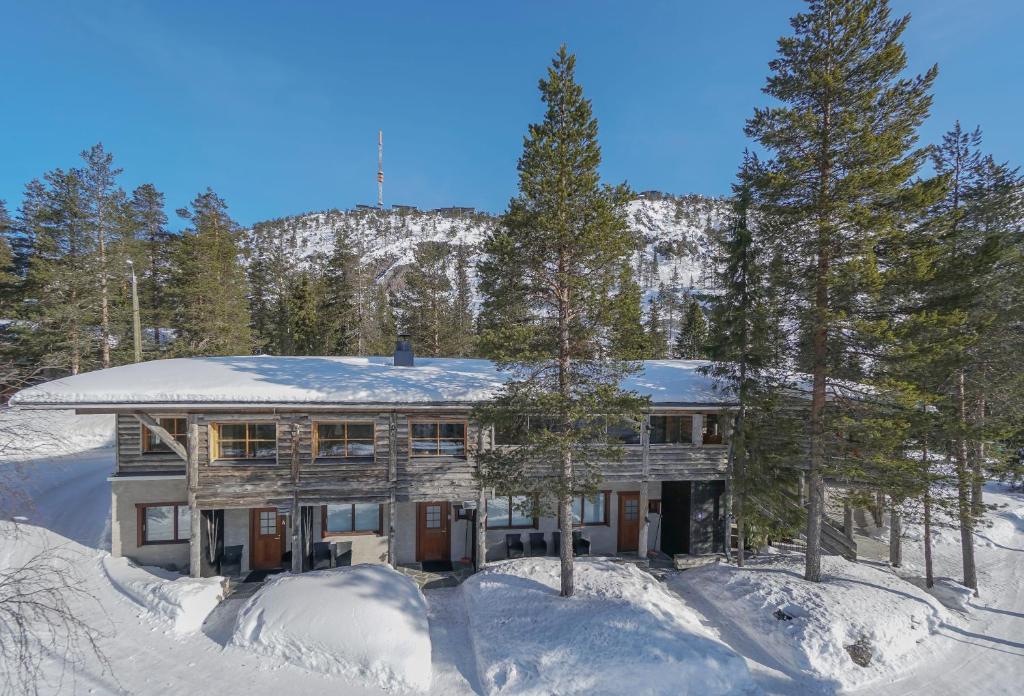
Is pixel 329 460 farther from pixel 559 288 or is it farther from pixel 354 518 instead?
pixel 559 288

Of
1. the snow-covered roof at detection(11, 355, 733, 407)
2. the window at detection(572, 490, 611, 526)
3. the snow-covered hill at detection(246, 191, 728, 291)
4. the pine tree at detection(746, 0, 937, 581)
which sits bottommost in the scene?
the window at detection(572, 490, 611, 526)

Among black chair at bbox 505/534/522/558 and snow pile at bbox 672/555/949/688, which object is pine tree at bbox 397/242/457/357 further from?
snow pile at bbox 672/555/949/688

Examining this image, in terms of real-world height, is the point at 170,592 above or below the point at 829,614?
above

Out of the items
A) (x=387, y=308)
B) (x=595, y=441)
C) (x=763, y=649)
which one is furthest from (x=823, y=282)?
(x=387, y=308)

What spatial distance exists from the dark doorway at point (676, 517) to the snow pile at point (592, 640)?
3186 mm

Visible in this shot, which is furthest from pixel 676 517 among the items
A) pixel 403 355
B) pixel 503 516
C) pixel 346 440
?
pixel 346 440

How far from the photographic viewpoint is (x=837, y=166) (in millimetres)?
10703

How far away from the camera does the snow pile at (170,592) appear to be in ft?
34.2

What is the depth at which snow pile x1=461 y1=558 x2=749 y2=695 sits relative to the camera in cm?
888

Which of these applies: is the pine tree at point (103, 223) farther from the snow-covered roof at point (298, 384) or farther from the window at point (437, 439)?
the window at point (437, 439)

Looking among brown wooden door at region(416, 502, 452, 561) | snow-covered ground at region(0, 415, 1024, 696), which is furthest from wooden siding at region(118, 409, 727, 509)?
snow-covered ground at region(0, 415, 1024, 696)

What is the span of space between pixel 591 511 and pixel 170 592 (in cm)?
1234

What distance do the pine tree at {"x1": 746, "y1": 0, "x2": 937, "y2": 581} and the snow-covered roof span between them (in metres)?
3.96

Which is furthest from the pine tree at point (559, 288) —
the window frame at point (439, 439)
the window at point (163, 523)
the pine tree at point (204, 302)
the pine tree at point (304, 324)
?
the pine tree at point (204, 302)
